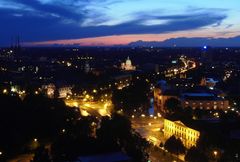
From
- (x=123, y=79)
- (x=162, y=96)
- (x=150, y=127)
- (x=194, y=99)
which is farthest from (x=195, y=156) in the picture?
(x=123, y=79)

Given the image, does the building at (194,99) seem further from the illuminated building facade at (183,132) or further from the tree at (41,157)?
the tree at (41,157)

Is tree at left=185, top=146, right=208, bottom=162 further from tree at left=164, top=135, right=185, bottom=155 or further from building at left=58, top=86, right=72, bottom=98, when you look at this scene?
building at left=58, top=86, right=72, bottom=98

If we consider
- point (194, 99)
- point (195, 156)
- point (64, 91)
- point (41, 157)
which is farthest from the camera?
point (64, 91)

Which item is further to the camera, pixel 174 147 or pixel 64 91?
pixel 64 91

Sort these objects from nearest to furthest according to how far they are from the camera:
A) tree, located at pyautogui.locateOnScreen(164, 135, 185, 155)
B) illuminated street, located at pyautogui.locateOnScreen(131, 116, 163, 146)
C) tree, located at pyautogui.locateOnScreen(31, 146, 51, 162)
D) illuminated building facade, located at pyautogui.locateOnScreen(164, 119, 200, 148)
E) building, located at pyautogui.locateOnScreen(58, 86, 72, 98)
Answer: tree, located at pyautogui.locateOnScreen(31, 146, 51, 162), tree, located at pyautogui.locateOnScreen(164, 135, 185, 155), illuminated building facade, located at pyautogui.locateOnScreen(164, 119, 200, 148), illuminated street, located at pyautogui.locateOnScreen(131, 116, 163, 146), building, located at pyautogui.locateOnScreen(58, 86, 72, 98)

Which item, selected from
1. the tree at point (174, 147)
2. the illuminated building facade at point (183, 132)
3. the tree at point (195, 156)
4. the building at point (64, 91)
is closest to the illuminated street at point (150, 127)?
the illuminated building facade at point (183, 132)

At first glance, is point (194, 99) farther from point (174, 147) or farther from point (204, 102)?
point (174, 147)

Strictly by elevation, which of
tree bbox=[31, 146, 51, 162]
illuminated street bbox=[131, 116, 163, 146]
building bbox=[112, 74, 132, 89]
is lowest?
illuminated street bbox=[131, 116, 163, 146]

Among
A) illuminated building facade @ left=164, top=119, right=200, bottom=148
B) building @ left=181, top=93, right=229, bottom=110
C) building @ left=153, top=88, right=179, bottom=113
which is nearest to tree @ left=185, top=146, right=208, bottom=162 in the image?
illuminated building facade @ left=164, top=119, right=200, bottom=148
